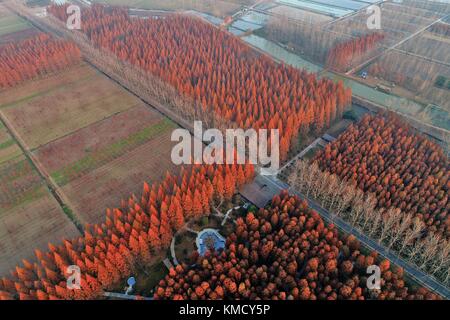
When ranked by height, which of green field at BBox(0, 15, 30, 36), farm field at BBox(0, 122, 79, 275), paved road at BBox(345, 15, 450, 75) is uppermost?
green field at BBox(0, 15, 30, 36)

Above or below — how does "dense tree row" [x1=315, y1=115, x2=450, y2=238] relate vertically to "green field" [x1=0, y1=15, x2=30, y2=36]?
below

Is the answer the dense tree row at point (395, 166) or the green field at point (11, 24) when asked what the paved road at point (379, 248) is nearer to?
the dense tree row at point (395, 166)

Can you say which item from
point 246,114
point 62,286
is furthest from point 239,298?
point 246,114

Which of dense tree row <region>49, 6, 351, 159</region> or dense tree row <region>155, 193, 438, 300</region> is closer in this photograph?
dense tree row <region>155, 193, 438, 300</region>

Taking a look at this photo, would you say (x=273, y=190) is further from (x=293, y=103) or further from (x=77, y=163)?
(x=77, y=163)

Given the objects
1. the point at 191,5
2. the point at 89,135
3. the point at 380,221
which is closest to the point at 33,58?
the point at 89,135

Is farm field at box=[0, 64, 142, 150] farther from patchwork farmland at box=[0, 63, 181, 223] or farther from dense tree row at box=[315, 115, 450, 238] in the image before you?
dense tree row at box=[315, 115, 450, 238]

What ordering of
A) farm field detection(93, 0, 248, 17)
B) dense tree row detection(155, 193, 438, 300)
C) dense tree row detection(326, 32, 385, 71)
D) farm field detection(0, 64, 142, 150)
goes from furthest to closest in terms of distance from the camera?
farm field detection(93, 0, 248, 17) < dense tree row detection(326, 32, 385, 71) < farm field detection(0, 64, 142, 150) < dense tree row detection(155, 193, 438, 300)

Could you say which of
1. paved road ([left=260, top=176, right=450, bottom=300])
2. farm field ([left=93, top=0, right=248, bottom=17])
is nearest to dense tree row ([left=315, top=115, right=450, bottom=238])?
paved road ([left=260, top=176, right=450, bottom=300])
